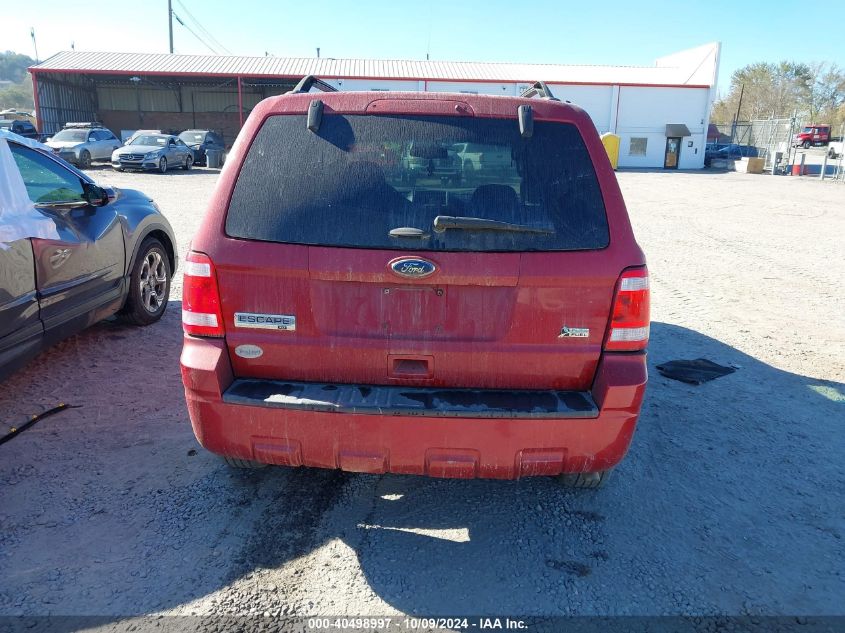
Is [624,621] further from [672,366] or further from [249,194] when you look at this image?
[672,366]

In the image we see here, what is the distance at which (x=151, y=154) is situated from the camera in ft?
83.3

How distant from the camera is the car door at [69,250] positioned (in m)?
4.54

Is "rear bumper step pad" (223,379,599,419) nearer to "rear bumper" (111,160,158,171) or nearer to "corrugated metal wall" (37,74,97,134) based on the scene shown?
"rear bumper" (111,160,158,171)

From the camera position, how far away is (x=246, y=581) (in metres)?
2.76

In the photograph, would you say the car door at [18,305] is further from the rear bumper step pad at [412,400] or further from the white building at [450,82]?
the white building at [450,82]

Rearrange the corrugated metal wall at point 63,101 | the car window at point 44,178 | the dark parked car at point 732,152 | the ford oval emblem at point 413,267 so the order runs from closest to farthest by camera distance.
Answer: the ford oval emblem at point 413,267 → the car window at point 44,178 → the corrugated metal wall at point 63,101 → the dark parked car at point 732,152

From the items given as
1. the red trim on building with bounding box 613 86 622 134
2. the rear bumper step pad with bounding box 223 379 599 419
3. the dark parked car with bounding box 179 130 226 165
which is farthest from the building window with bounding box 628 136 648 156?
the rear bumper step pad with bounding box 223 379 599 419

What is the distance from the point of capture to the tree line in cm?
6762

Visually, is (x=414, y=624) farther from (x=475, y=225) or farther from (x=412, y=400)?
(x=475, y=225)

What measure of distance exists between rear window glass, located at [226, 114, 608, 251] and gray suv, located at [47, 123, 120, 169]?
26.7 m

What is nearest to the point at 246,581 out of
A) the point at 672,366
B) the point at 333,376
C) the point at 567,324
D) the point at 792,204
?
the point at 333,376

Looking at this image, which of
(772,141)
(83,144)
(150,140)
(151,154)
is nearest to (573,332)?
(151,154)

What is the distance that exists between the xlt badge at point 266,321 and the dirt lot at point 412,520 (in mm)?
1021

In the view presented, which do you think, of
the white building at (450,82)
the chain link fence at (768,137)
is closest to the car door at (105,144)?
the white building at (450,82)
